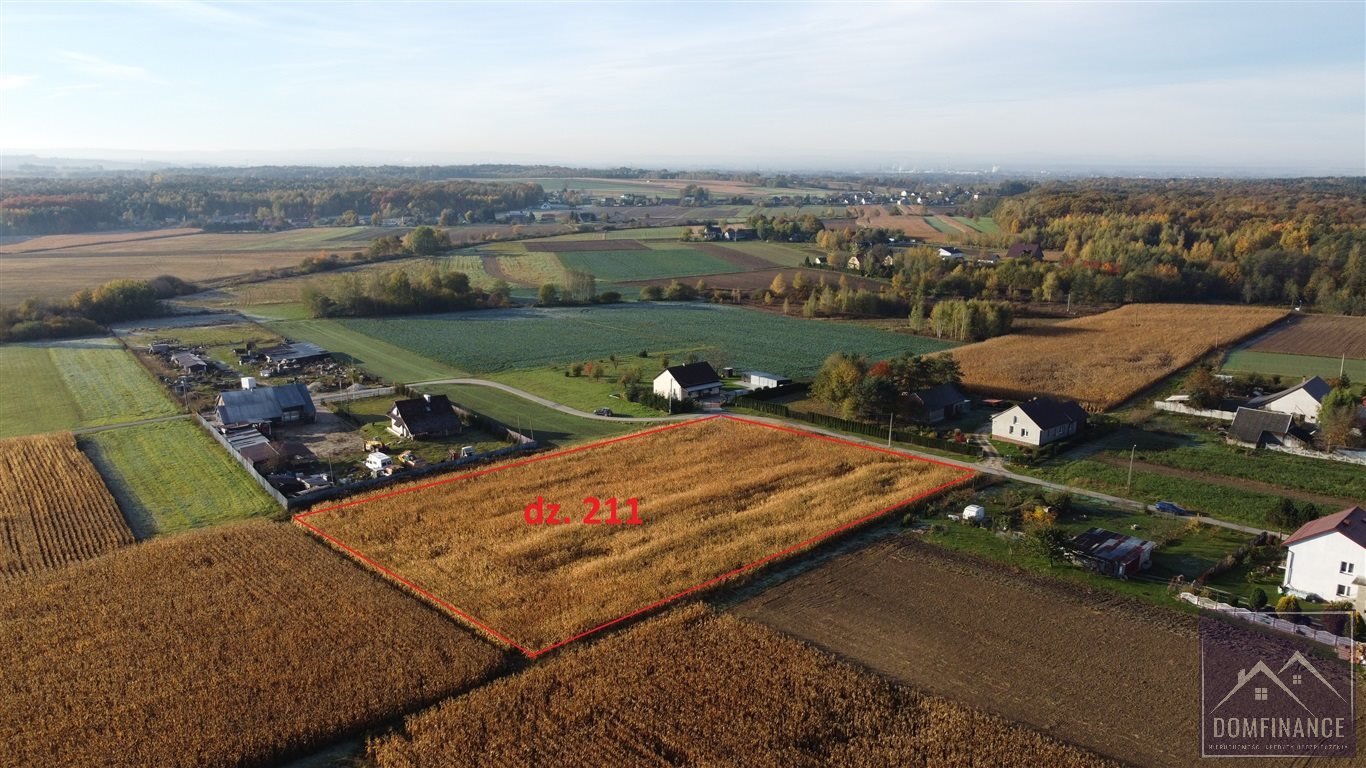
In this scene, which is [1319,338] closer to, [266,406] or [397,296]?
[266,406]

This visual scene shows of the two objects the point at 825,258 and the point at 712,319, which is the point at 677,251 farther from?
the point at 712,319

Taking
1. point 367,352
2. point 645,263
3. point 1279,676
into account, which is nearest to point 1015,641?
point 1279,676

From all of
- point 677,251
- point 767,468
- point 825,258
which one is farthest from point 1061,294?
point 767,468

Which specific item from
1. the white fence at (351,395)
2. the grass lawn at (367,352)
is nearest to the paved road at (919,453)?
the white fence at (351,395)

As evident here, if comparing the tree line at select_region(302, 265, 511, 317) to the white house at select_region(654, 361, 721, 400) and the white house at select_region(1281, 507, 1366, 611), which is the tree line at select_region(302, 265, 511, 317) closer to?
the white house at select_region(654, 361, 721, 400)

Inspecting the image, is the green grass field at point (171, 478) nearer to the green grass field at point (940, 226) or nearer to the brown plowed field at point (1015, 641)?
the brown plowed field at point (1015, 641)
